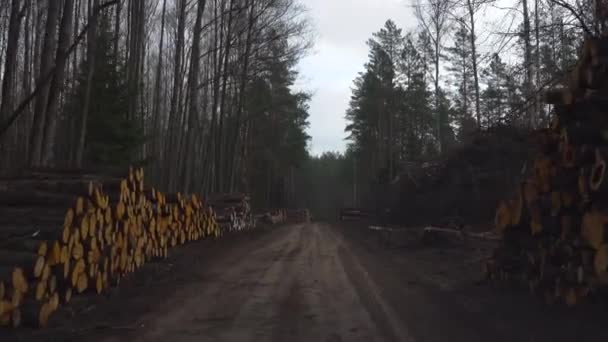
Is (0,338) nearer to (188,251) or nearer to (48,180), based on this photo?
(48,180)

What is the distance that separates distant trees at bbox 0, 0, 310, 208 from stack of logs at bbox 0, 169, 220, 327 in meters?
2.64

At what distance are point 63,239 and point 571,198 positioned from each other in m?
6.55

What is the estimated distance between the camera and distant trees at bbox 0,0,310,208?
47.4 feet

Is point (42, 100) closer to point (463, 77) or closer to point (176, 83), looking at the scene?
point (176, 83)

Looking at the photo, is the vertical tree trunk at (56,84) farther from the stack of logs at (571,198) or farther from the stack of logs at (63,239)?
the stack of logs at (571,198)

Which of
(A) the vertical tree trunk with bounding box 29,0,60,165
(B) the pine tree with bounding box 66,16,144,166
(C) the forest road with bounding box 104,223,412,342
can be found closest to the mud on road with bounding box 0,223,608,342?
(C) the forest road with bounding box 104,223,412,342

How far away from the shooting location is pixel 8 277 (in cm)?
685

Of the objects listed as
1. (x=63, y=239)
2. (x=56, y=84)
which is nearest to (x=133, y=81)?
(x=56, y=84)

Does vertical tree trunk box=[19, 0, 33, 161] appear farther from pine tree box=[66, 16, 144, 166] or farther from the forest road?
the forest road

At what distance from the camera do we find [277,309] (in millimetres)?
8234

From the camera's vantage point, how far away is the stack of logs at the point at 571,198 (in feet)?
22.6

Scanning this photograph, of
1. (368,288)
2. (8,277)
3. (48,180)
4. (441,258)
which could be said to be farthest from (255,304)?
(441,258)

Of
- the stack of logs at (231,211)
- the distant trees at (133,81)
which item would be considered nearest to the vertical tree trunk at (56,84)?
the distant trees at (133,81)

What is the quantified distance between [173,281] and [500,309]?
576 centimetres
